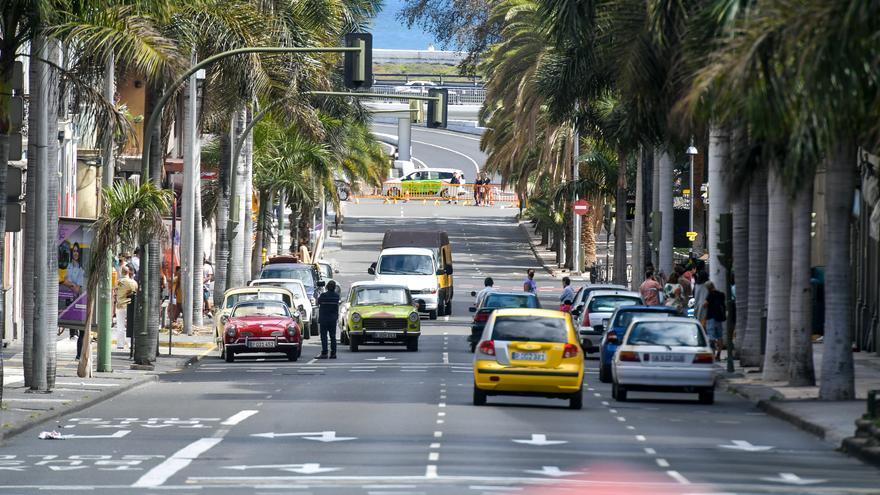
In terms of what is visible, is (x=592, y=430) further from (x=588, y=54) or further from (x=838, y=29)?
(x=588, y=54)

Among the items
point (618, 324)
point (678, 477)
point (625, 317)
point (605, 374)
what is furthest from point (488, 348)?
point (678, 477)

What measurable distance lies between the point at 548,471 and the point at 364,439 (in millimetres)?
4124

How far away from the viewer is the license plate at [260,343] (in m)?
40.1

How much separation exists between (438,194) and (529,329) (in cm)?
10474

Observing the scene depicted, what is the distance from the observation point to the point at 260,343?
132ft

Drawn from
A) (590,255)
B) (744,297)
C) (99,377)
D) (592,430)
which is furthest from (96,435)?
(590,255)

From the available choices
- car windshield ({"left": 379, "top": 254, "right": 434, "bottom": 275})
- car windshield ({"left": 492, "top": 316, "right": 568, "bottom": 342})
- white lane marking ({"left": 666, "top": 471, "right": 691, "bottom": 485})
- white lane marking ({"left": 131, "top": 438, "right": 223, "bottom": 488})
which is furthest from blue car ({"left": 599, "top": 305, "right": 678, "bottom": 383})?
car windshield ({"left": 379, "top": 254, "right": 434, "bottom": 275})

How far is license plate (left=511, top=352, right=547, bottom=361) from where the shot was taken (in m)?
27.2

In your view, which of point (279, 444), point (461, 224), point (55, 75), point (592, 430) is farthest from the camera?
point (461, 224)

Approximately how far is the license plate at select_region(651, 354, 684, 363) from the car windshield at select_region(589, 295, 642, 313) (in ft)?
36.1

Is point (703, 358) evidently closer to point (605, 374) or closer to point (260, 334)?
point (605, 374)

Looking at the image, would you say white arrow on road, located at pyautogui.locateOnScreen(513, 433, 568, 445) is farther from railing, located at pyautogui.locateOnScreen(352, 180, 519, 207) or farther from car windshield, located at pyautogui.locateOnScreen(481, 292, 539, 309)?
railing, located at pyautogui.locateOnScreen(352, 180, 519, 207)

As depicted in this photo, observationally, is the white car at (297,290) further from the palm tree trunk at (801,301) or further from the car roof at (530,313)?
the car roof at (530,313)

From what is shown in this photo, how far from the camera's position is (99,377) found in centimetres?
3319
